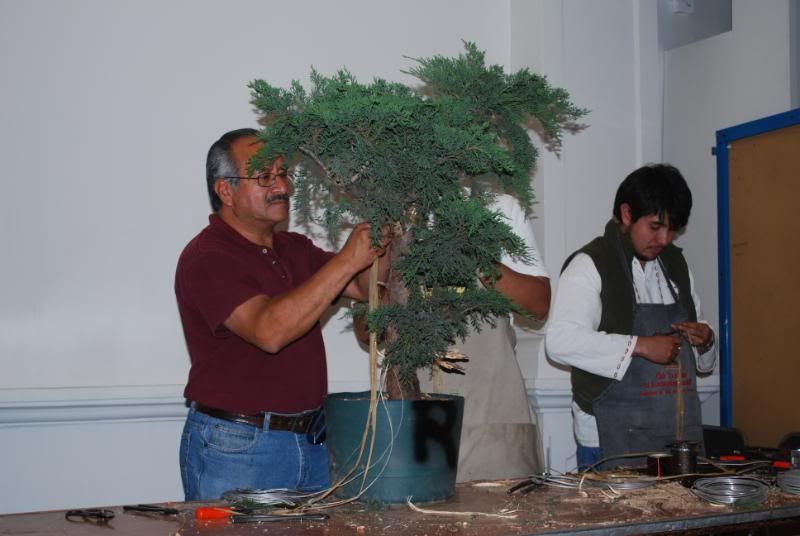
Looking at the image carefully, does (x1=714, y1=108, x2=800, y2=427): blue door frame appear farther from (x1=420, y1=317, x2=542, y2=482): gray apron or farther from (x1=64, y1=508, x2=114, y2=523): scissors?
(x1=64, y1=508, x2=114, y2=523): scissors

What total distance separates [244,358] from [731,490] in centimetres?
110

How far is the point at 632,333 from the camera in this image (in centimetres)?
283

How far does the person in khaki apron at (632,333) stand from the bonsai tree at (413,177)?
1004mm

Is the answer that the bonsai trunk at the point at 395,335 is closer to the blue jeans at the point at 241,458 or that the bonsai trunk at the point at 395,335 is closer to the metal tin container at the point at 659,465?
the blue jeans at the point at 241,458

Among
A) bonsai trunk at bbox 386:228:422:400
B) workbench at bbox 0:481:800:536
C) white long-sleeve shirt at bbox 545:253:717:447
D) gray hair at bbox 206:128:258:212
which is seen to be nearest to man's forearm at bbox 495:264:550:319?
bonsai trunk at bbox 386:228:422:400

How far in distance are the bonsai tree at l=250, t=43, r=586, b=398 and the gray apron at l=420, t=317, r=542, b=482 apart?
0.50 meters

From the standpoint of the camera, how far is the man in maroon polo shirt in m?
2.03

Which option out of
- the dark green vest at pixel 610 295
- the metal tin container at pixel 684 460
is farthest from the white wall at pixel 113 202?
the metal tin container at pixel 684 460

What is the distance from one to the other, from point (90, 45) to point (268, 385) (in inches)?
58.2

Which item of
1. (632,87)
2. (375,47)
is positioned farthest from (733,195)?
(375,47)

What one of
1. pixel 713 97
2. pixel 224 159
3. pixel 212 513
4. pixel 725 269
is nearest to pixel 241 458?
pixel 212 513

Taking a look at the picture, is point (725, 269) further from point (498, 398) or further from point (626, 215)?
point (498, 398)

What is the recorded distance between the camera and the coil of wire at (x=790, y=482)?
1.83m

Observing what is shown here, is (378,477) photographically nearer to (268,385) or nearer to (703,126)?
(268,385)
